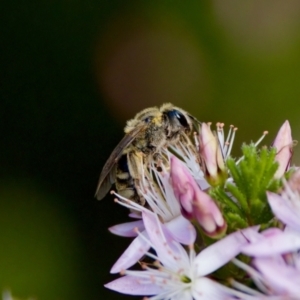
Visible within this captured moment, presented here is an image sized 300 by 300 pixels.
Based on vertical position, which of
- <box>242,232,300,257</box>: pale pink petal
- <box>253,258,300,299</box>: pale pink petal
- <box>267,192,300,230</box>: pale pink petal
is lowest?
<box>253,258,300,299</box>: pale pink petal

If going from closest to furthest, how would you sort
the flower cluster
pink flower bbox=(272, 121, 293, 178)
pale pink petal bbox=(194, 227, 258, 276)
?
1. the flower cluster
2. pale pink petal bbox=(194, 227, 258, 276)
3. pink flower bbox=(272, 121, 293, 178)

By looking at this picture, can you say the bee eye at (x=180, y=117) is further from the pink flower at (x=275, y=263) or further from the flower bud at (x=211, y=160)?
the pink flower at (x=275, y=263)

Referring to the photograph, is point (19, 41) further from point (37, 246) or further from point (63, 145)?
point (37, 246)

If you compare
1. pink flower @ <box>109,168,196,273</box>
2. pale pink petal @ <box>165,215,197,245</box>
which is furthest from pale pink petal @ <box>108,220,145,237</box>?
pale pink petal @ <box>165,215,197,245</box>

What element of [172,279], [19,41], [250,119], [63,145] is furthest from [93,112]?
[172,279]

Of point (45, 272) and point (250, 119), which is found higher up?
point (250, 119)

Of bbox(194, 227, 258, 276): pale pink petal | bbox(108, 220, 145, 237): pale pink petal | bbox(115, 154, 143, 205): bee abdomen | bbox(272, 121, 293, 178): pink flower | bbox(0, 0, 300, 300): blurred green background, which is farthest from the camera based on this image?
bbox(0, 0, 300, 300): blurred green background

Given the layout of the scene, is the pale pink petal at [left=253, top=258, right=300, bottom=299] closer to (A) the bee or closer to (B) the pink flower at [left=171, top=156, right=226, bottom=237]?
(B) the pink flower at [left=171, top=156, right=226, bottom=237]
